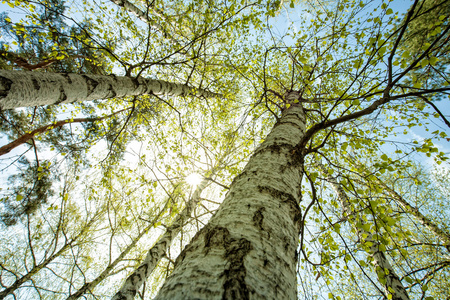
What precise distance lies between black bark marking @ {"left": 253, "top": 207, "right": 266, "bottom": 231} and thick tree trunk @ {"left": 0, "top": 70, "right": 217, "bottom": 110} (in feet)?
8.28

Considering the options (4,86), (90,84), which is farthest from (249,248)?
(90,84)

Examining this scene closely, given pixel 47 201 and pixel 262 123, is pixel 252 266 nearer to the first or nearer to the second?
pixel 262 123

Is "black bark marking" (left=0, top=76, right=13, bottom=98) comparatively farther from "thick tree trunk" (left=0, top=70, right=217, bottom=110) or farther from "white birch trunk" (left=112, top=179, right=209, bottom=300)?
"white birch trunk" (left=112, top=179, right=209, bottom=300)

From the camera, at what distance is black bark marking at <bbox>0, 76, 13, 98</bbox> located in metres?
1.65

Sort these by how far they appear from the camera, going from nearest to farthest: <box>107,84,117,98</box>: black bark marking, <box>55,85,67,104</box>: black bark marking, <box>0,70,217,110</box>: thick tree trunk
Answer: <box>0,70,217,110</box>: thick tree trunk < <box>55,85,67,104</box>: black bark marking < <box>107,84,117,98</box>: black bark marking

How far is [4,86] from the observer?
→ 1662mm

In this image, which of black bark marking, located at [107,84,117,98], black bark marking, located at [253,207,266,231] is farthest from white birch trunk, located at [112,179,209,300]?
black bark marking, located at [107,84,117,98]

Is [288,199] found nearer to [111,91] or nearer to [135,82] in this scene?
[111,91]

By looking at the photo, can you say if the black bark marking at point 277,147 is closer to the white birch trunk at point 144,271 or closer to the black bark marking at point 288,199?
the black bark marking at point 288,199

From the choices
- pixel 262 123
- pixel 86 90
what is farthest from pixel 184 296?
pixel 262 123

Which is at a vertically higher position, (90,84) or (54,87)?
(90,84)

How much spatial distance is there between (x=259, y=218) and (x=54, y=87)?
2672mm

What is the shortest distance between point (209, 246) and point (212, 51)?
562 cm

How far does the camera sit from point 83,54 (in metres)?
4.32
